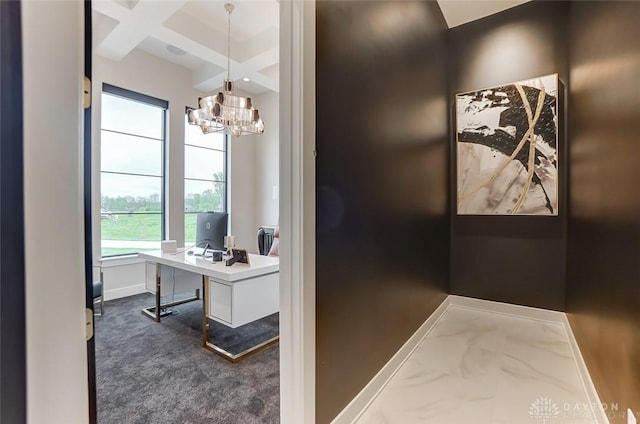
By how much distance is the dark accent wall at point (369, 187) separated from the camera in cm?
147

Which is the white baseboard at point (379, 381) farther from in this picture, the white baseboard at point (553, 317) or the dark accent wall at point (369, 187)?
the white baseboard at point (553, 317)

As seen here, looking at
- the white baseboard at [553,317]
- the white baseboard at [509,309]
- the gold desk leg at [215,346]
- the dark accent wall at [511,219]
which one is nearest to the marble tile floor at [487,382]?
the white baseboard at [553,317]

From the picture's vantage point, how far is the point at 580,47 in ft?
7.98

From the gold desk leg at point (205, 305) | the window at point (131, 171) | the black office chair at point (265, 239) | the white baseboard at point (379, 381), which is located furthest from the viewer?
the black office chair at point (265, 239)

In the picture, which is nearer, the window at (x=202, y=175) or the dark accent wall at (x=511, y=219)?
the dark accent wall at (x=511, y=219)

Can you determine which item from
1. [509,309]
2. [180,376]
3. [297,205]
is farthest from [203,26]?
[509,309]

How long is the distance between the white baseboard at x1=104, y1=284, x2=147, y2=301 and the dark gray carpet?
968 millimetres

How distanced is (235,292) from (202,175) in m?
3.62

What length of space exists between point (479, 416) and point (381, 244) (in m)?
1.11

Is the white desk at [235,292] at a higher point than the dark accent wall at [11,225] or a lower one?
lower

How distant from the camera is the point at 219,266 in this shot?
254cm

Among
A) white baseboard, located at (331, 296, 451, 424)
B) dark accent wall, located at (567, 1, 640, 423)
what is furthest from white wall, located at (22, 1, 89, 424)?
dark accent wall, located at (567, 1, 640, 423)

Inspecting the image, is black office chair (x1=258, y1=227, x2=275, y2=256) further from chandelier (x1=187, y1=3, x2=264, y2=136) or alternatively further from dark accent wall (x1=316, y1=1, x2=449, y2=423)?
dark accent wall (x1=316, y1=1, x2=449, y2=423)

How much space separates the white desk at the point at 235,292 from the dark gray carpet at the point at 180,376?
0.61 ft
